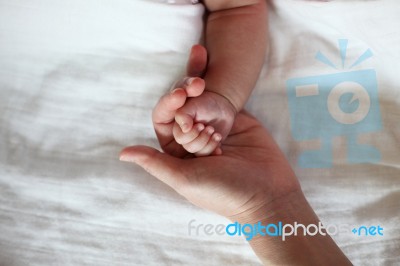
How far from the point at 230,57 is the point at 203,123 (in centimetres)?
17

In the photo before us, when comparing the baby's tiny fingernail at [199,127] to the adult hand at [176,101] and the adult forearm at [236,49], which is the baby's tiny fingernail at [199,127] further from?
the adult forearm at [236,49]

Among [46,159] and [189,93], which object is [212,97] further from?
[46,159]

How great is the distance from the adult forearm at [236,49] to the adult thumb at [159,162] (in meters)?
0.15

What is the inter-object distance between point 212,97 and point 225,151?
0.09 meters

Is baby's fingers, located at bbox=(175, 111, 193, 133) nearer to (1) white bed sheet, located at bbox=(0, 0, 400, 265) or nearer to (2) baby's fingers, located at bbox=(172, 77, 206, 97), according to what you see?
(2) baby's fingers, located at bbox=(172, 77, 206, 97)

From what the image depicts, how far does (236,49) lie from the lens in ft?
2.47

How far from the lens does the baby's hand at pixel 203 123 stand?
1.98ft

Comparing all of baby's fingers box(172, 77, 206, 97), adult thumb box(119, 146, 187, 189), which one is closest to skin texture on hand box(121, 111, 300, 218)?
adult thumb box(119, 146, 187, 189)

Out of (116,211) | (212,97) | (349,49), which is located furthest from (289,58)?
(116,211)

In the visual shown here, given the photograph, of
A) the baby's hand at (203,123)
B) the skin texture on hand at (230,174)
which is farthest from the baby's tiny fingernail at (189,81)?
the skin texture on hand at (230,174)

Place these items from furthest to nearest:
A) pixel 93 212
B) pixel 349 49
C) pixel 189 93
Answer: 1. pixel 349 49
2. pixel 93 212
3. pixel 189 93

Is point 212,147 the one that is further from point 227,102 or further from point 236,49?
point 236,49

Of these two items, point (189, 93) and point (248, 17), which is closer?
point (189, 93)

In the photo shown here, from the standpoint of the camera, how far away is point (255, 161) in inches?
27.3
